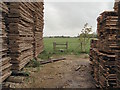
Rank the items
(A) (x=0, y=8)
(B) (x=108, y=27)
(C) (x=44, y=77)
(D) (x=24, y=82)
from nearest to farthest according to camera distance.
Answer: (B) (x=108, y=27)
(A) (x=0, y=8)
(D) (x=24, y=82)
(C) (x=44, y=77)

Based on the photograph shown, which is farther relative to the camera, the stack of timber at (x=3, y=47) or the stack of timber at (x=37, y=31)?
the stack of timber at (x=37, y=31)

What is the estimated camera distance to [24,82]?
711cm

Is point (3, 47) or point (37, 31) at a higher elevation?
point (37, 31)

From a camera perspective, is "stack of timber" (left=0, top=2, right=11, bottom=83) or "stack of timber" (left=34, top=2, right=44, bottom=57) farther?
"stack of timber" (left=34, top=2, right=44, bottom=57)

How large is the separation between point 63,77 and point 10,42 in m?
2.95

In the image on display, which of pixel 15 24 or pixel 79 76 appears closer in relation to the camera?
pixel 15 24

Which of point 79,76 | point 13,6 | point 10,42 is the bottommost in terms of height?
point 79,76

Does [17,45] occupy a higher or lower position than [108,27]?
lower

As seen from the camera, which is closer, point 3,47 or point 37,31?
point 3,47

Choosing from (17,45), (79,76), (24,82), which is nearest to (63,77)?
(79,76)

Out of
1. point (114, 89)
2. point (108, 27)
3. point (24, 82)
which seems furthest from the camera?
point (24, 82)

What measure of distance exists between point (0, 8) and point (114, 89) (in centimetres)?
506

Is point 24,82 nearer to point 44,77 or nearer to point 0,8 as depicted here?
point 44,77

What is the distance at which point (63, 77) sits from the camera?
8062 millimetres
